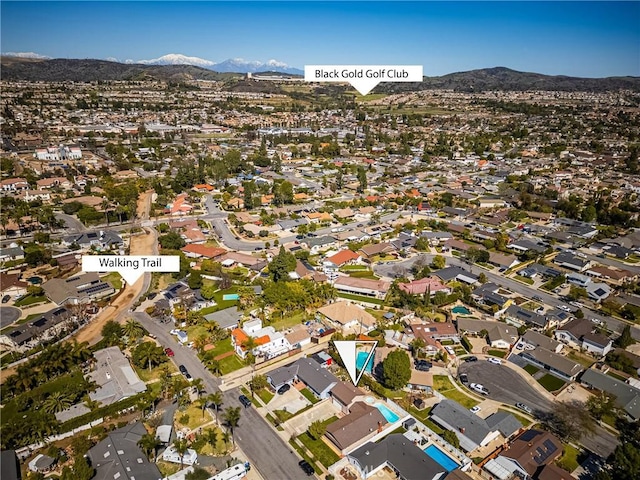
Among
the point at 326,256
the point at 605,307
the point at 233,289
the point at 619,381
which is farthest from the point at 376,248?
the point at 619,381

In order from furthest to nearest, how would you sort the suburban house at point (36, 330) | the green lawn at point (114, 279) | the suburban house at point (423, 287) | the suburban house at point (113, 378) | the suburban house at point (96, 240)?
the suburban house at point (96, 240) → the green lawn at point (114, 279) → the suburban house at point (423, 287) → the suburban house at point (36, 330) → the suburban house at point (113, 378)

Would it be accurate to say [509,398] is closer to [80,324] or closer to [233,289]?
[233,289]

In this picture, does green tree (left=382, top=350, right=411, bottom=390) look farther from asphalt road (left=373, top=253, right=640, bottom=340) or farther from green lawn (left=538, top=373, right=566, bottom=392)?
asphalt road (left=373, top=253, right=640, bottom=340)

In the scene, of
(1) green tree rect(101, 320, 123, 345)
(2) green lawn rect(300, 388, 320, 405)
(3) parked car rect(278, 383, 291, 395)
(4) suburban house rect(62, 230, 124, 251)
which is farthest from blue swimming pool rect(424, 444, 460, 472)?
(4) suburban house rect(62, 230, 124, 251)

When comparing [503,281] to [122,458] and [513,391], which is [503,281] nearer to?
[513,391]

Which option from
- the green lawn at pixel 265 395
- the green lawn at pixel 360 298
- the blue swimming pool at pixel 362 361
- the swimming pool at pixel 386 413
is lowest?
the swimming pool at pixel 386 413

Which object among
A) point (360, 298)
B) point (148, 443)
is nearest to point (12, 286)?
point (148, 443)

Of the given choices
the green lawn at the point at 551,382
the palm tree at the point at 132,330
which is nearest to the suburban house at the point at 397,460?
the green lawn at the point at 551,382

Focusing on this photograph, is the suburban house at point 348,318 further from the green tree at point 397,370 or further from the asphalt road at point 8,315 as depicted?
the asphalt road at point 8,315
